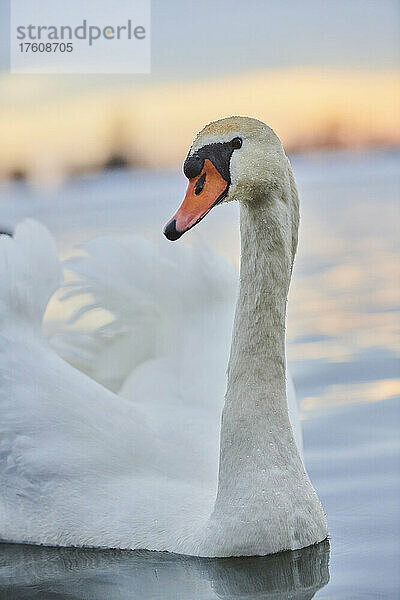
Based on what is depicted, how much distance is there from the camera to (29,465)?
4.84m

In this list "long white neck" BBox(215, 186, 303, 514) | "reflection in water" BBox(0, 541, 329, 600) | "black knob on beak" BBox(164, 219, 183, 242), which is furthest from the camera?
"long white neck" BBox(215, 186, 303, 514)

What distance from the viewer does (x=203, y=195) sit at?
409cm

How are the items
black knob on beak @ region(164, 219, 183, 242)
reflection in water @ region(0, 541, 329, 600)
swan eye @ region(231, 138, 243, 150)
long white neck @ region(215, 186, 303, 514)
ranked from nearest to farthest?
1. black knob on beak @ region(164, 219, 183, 242)
2. swan eye @ region(231, 138, 243, 150)
3. reflection in water @ region(0, 541, 329, 600)
4. long white neck @ region(215, 186, 303, 514)

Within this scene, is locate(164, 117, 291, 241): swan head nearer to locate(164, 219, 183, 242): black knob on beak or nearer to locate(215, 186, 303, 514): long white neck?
locate(164, 219, 183, 242): black knob on beak

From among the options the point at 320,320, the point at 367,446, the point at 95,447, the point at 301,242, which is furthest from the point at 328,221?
the point at 95,447

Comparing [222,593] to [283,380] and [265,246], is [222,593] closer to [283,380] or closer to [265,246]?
[283,380]

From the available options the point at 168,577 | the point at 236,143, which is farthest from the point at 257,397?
the point at 236,143

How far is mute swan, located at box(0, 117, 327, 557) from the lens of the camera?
13.7 ft

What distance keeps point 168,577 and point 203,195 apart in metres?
1.27

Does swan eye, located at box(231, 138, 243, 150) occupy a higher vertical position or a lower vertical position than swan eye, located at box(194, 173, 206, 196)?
higher

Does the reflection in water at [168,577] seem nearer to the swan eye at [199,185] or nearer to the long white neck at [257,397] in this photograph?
the long white neck at [257,397]

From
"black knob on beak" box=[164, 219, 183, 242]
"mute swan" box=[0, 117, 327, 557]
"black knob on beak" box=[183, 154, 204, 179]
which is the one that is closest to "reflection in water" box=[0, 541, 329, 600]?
"mute swan" box=[0, 117, 327, 557]

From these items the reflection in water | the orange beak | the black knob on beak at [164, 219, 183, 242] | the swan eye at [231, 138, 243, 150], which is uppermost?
the swan eye at [231, 138, 243, 150]

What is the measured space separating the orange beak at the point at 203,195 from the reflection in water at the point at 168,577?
115cm
